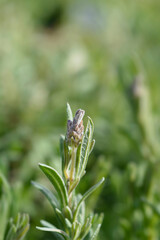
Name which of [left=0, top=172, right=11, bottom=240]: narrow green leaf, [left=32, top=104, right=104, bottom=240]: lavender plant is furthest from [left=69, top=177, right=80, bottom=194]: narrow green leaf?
[left=0, top=172, right=11, bottom=240]: narrow green leaf

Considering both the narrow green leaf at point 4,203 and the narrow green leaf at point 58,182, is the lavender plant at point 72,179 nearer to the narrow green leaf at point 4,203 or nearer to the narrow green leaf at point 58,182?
the narrow green leaf at point 58,182

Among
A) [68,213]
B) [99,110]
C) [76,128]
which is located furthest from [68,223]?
[99,110]

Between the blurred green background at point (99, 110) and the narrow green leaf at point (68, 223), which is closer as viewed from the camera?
the narrow green leaf at point (68, 223)

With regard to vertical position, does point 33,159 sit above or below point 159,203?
above

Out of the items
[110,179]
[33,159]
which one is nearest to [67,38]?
[33,159]

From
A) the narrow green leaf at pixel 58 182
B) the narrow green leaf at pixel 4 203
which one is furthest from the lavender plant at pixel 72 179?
the narrow green leaf at pixel 4 203

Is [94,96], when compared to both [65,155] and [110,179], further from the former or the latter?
[65,155]
